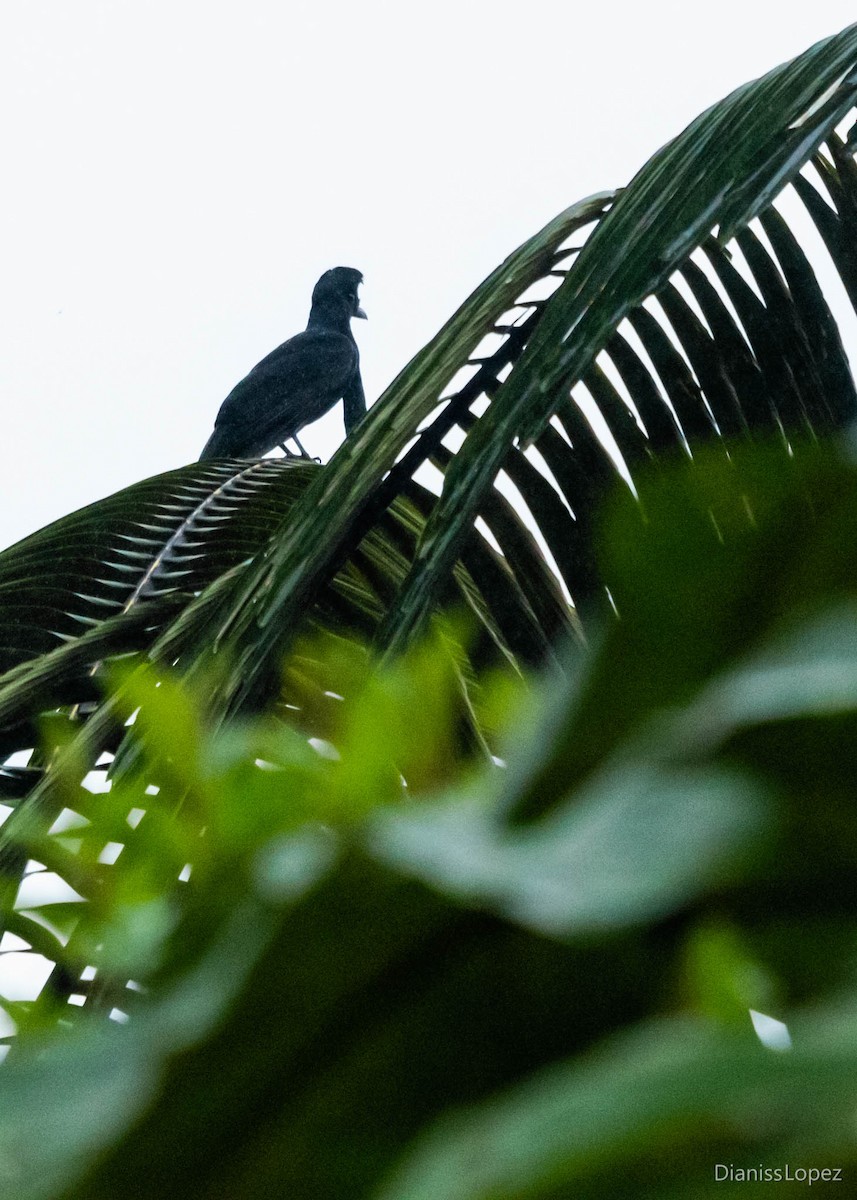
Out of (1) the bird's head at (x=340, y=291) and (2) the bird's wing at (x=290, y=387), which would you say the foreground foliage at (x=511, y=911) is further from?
(1) the bird's head at (x=340, y=291)

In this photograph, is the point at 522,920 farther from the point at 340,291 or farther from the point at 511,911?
the point at 340,291

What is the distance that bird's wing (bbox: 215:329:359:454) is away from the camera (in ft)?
7.05

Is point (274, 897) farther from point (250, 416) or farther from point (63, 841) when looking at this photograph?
point (250, 416)

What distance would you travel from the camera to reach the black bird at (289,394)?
2.10 metres

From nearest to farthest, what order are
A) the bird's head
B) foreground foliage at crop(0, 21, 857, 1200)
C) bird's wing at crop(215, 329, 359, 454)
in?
foreground foliage at crop(0, 21, 857, 1200) < bird's wing at crop(215, 329, 359, 454) < the bird's head

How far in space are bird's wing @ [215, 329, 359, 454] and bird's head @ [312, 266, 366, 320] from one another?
11.9 inches

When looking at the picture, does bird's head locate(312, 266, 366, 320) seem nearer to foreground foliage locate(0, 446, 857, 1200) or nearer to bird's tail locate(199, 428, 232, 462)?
bird's tail locate(199, 428, 232, 462)

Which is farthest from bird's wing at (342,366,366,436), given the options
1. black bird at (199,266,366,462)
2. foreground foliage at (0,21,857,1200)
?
foreground foliage at (0,21,857,1200)

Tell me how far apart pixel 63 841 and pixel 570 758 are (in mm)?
69

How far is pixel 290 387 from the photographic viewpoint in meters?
2.29

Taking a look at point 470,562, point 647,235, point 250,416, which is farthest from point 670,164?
point 250,416

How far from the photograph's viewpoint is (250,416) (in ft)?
7.04

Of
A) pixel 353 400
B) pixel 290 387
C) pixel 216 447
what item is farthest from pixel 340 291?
pixel 216 447

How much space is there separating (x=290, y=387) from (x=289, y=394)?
0.09 feet
